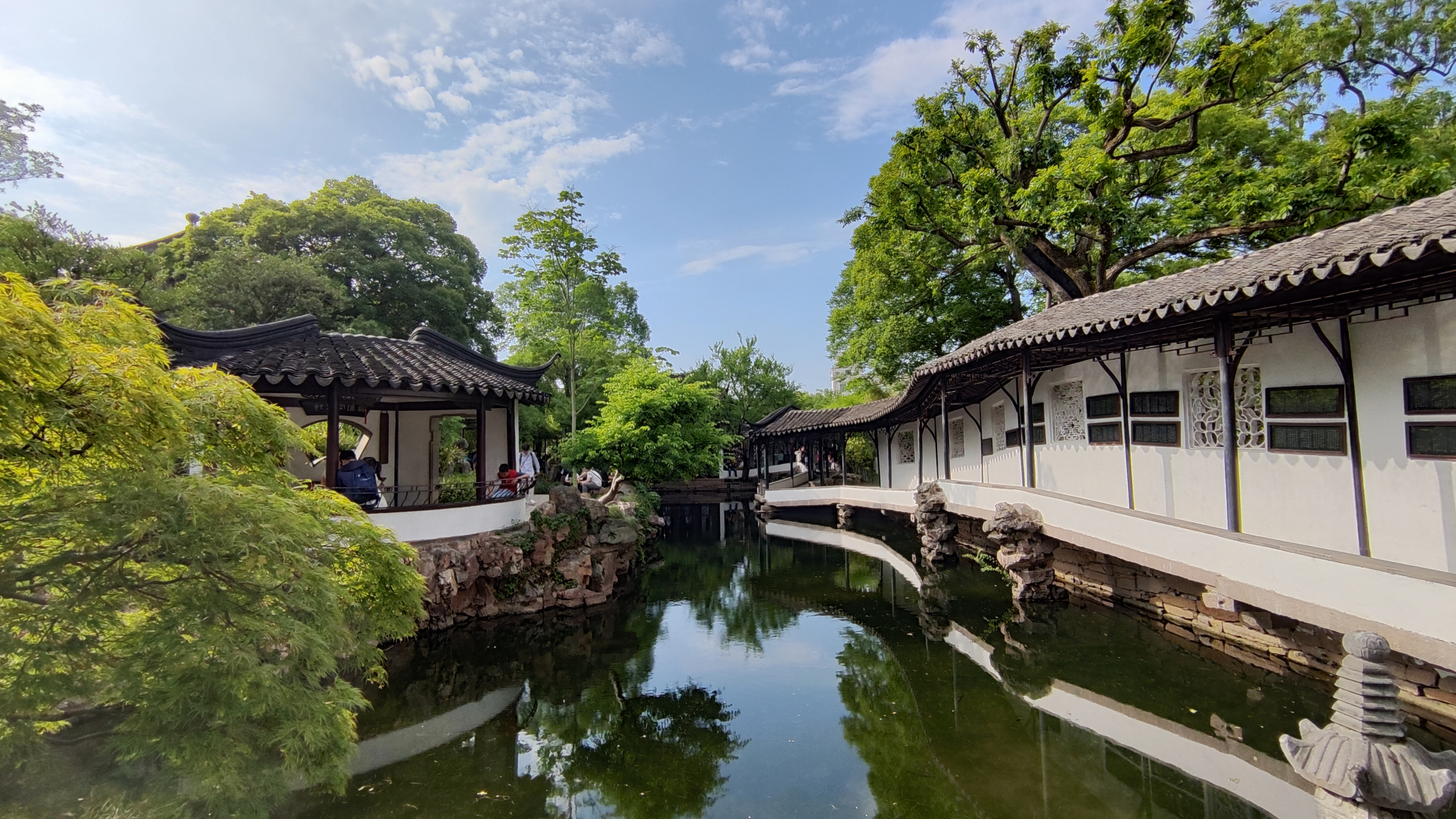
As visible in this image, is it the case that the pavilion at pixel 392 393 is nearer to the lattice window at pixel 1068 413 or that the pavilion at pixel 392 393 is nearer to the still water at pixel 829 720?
the still water at pixel 829 720

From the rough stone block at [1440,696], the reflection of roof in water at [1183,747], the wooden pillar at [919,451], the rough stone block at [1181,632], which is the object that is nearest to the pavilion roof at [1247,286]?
the rough stone block at [1440,696]

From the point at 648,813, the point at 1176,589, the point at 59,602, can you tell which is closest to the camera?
the point at 59,602

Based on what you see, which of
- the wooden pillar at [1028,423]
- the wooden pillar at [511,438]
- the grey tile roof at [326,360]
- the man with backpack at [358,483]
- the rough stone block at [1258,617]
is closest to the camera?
the rough stone block at [1258,617]

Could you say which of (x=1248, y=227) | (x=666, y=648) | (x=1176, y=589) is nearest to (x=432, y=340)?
(x=666, y=648)

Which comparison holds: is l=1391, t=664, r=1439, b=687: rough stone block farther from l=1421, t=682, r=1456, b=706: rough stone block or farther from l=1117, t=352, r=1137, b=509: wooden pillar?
l=1117, t=352, r=1137, b=509: wooden pillar

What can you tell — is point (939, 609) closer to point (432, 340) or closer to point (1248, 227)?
point (1248, 227)

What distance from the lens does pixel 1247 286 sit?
4.86m

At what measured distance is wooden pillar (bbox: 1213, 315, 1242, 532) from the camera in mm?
5801

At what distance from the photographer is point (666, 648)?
8477 mm

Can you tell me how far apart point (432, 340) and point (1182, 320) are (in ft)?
38.7

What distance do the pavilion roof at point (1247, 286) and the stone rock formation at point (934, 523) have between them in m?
2.89

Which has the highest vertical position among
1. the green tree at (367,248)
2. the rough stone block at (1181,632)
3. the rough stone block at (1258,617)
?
the green tree at (367,248)

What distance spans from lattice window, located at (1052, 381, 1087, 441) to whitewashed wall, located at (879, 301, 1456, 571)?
43 cm

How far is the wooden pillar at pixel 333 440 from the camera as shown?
824 cm
